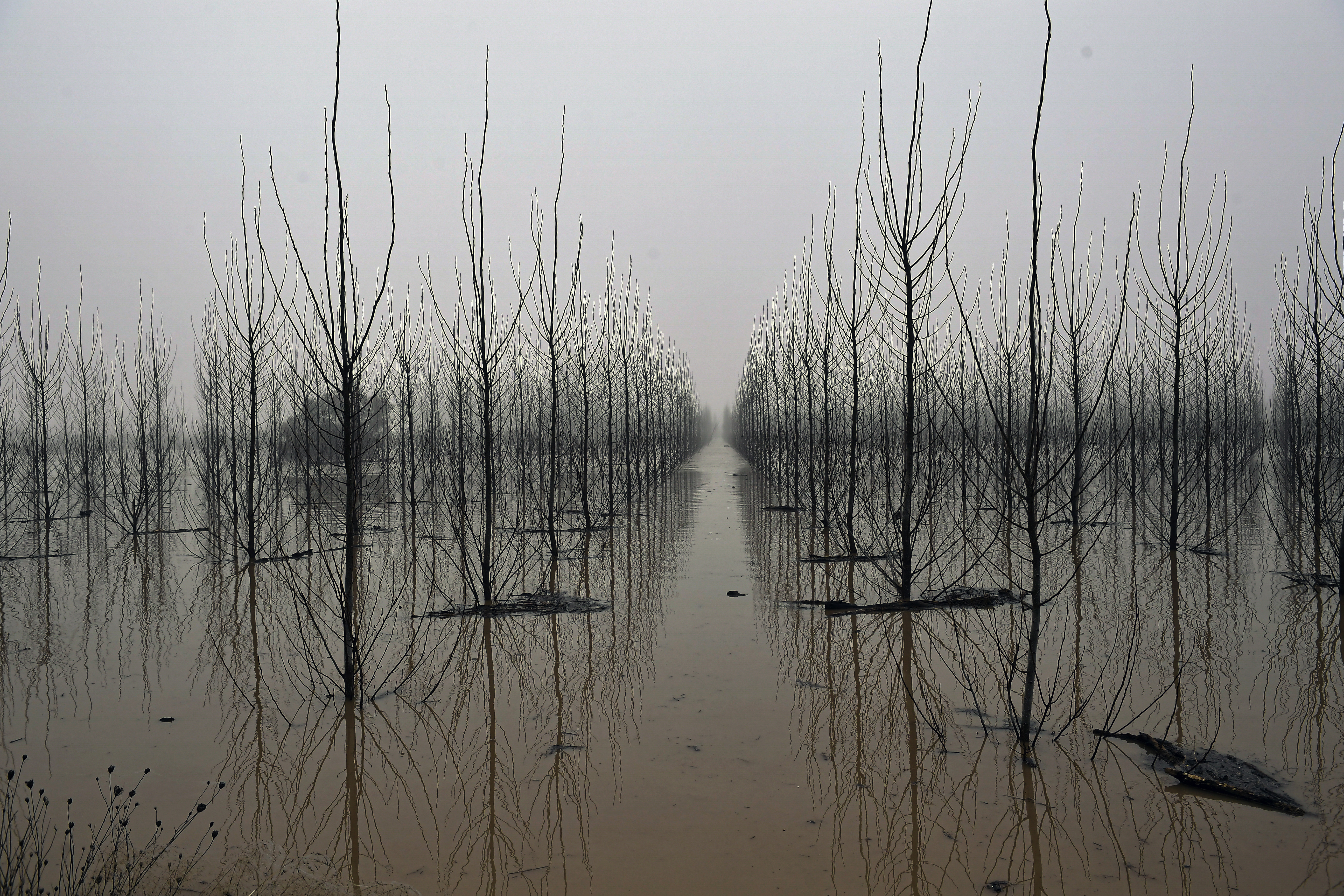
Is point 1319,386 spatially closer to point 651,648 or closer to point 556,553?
point 651,648

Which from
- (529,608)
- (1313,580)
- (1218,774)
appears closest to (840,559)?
(529,608)

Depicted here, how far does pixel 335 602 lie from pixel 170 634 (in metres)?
1.41

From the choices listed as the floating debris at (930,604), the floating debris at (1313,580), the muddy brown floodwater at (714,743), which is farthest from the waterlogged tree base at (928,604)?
the floating debris at (1313,580)

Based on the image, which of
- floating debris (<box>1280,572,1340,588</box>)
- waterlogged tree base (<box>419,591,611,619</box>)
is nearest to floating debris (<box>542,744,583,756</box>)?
waterlogged tree base (<box>419,591,611,619</box>)

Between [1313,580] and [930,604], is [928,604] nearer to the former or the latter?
[930,604]

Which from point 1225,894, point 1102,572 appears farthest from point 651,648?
point 1102,572

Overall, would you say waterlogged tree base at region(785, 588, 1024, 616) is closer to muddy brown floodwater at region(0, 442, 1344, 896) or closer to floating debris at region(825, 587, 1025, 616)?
floating debris at region(825, 587, 1025, 616)

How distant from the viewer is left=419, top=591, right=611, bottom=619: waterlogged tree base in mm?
6551

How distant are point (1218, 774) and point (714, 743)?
2404 mm

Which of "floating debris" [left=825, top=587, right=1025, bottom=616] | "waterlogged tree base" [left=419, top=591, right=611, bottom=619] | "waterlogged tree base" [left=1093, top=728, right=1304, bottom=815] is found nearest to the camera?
"waterlogged tree base" [left=1093, top=728, right=1304, bottom=815]

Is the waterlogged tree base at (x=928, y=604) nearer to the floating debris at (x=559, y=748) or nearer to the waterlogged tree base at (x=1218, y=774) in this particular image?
the waterlogged tree base at (x=1218, y=774)

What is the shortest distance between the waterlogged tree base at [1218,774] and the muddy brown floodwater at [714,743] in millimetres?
58

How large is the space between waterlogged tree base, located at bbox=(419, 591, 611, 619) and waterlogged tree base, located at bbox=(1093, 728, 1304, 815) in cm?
438

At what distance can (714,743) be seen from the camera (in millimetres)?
3795
